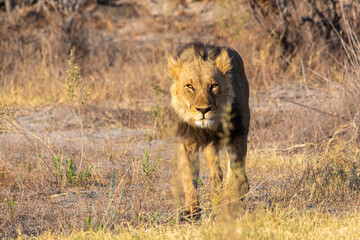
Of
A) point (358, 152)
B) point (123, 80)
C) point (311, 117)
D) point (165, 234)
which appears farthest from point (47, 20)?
point (165, 234)

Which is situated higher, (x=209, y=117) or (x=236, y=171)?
(x=209, y=117)

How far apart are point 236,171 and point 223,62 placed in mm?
874

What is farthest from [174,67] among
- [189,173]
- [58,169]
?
[58,169]

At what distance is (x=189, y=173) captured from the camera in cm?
438

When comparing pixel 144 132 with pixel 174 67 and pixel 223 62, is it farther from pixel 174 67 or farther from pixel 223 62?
pixel 223 62

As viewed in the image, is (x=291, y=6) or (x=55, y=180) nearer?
(x=55, y=180)

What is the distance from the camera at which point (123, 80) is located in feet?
34.4

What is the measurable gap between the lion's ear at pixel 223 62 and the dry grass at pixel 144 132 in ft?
2.63

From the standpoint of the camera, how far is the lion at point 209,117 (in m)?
4.20

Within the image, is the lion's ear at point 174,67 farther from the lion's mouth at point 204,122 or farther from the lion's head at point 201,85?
the lion's mouth at point 204,122

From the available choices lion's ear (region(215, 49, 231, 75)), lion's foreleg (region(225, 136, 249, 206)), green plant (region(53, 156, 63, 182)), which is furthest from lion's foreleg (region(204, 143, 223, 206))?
green plant (region(53, 156, 63, 182))

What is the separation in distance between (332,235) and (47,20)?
38.4ft

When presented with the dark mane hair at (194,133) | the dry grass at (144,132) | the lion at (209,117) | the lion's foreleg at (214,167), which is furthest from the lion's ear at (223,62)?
the dry grass at (144,132)

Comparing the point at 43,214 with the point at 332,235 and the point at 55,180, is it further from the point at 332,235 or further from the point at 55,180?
the point at 332,235
